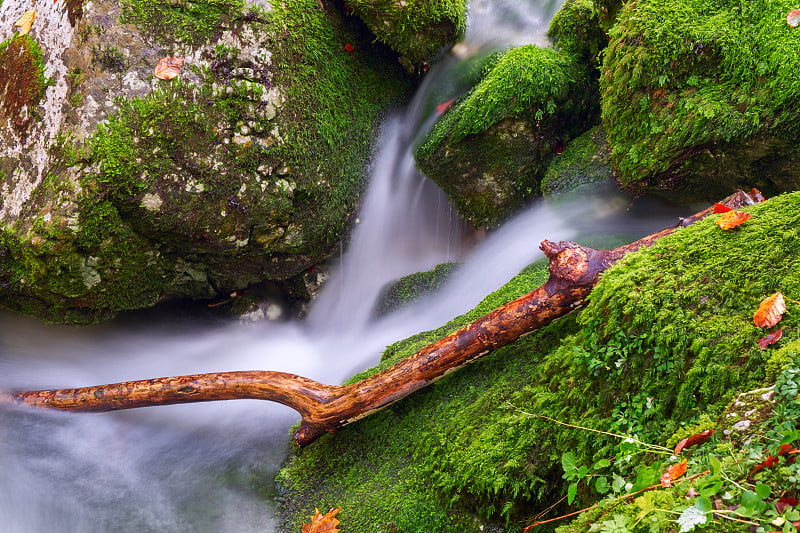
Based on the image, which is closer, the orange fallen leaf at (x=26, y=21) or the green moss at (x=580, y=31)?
the orange fallen leaf at (x=26, y=21)

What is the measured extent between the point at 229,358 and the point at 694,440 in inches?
194

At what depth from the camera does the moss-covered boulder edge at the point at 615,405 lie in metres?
1.67

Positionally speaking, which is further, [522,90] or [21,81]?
[522,90]

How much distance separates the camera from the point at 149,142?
163 inches

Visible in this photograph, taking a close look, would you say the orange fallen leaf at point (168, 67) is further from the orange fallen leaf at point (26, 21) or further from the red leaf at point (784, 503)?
the red leaf at point (784, 503)

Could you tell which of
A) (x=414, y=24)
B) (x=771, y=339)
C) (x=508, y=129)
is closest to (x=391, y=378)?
(x=771, y=339)

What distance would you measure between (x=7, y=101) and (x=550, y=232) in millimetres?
5059

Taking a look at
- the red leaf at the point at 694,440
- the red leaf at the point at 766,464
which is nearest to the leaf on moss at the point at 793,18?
the red leaf at the point at 694,440

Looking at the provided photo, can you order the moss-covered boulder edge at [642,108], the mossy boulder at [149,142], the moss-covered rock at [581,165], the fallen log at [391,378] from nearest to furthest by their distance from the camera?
1. the fallen log at [391,378]
2. the moss-covered boulder edge at [642,108]
3. the mossy boulder at [149,142]
4. the moss-covered rock at [581,165]

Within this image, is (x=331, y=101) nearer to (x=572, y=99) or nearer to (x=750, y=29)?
(x=572, y=99)

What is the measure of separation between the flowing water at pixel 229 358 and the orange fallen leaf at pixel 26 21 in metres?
2.78

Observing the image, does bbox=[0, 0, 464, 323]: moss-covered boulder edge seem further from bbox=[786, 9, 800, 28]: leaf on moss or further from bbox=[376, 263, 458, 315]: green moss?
bbox=[786, 9, 800, 28]: leaf on moss

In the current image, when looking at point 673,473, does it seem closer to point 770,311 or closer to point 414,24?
point 770,311

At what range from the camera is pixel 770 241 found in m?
2.07
